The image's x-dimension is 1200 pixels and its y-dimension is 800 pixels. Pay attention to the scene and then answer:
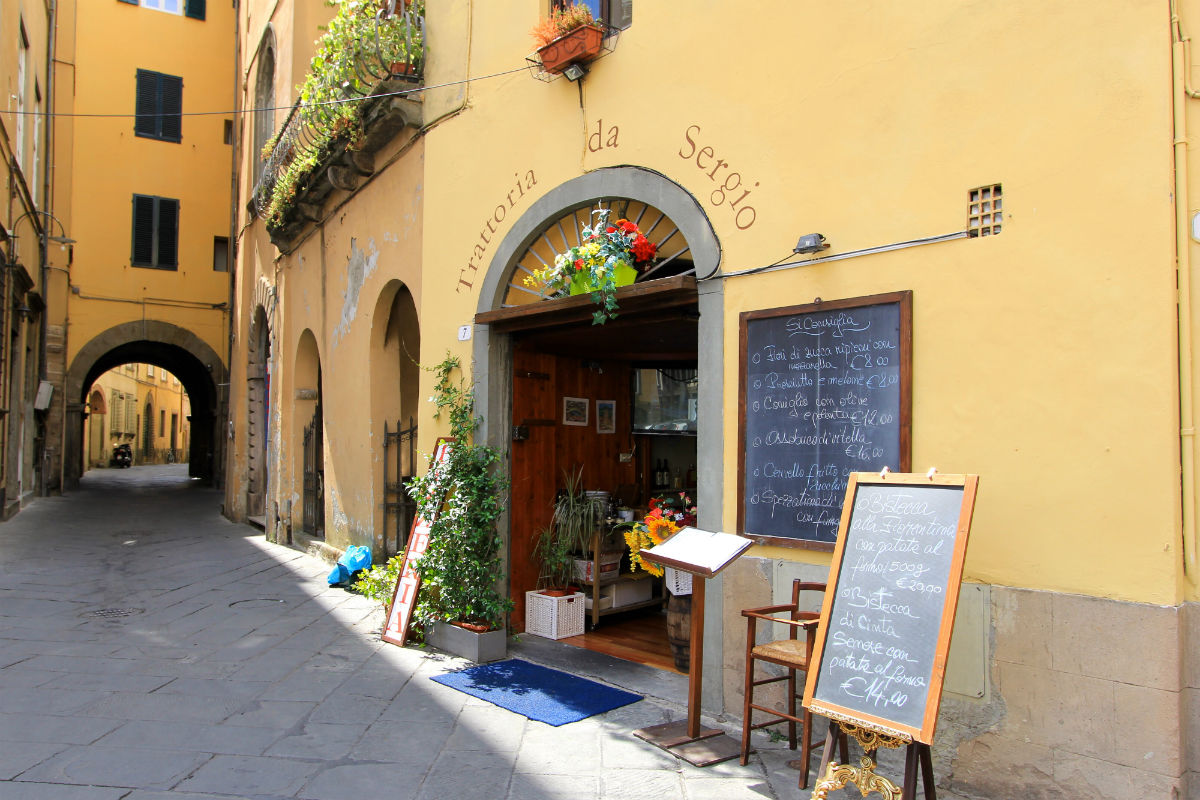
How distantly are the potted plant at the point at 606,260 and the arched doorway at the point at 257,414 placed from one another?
10011 mm

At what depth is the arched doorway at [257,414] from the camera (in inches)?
551

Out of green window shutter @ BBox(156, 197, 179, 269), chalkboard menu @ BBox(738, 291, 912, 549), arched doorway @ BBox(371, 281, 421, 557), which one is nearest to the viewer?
chalkboard menu @ BBox(738, 291, 912, 549)

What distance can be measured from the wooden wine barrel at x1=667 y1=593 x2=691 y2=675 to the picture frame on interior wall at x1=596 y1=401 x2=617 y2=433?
222 cm

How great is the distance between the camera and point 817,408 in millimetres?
4035

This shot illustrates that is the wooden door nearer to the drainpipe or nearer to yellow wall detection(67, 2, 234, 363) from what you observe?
the drainpipe

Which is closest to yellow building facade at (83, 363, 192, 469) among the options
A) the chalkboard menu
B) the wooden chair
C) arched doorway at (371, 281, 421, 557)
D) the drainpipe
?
arched doorway at (371, 281, 421, 557)

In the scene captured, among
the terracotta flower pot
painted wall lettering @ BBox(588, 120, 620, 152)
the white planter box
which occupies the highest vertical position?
the terracotta flower pot

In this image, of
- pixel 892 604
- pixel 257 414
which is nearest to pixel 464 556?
pixel 892 604

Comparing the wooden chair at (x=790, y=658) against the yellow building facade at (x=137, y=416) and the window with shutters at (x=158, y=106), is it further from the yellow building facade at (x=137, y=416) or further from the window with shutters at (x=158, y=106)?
the yellow building facade at (x=137, y=416)

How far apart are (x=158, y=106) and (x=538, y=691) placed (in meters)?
18.8

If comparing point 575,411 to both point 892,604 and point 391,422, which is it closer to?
point 391,422

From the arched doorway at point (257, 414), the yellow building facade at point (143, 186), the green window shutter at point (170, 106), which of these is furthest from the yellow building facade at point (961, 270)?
the green window shutter at point (170, 106)

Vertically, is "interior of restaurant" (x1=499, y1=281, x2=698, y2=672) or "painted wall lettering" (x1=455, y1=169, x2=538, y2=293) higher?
"painted wall lettering" (x1=455, y1=169, x2=538, y2=293)

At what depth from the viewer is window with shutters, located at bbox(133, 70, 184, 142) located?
18844mm
